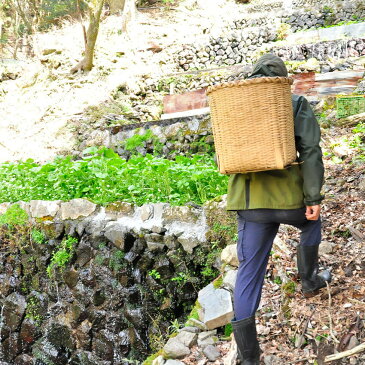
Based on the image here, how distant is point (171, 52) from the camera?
52.9ft

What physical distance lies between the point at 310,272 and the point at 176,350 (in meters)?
1.08

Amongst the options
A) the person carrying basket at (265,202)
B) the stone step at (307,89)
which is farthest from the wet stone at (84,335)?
the stone step at (307,89)

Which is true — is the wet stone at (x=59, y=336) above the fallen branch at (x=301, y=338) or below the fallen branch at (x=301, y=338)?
below

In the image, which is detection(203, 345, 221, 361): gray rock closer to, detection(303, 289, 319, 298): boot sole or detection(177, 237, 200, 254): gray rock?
detection(303, 289, 319, 298): boot sole

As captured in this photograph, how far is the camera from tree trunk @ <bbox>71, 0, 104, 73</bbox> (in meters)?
12.9

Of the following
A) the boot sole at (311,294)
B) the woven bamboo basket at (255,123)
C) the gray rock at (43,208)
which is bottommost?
the gray rock at (43,208)

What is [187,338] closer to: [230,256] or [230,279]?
[230,279]

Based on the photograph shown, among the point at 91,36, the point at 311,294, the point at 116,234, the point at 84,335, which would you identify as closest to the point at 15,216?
the point at 116,234

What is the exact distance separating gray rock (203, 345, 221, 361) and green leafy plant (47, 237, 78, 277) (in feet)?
9.46

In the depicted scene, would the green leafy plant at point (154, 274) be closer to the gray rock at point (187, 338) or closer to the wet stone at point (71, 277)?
the wet stone at point (71, 277)

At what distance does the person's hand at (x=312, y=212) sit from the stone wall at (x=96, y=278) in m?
2.12

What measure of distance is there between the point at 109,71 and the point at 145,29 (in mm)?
4606

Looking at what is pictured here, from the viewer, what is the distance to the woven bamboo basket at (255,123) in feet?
7.10

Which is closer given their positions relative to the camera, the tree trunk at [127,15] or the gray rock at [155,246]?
the gray rock at [155,246]
